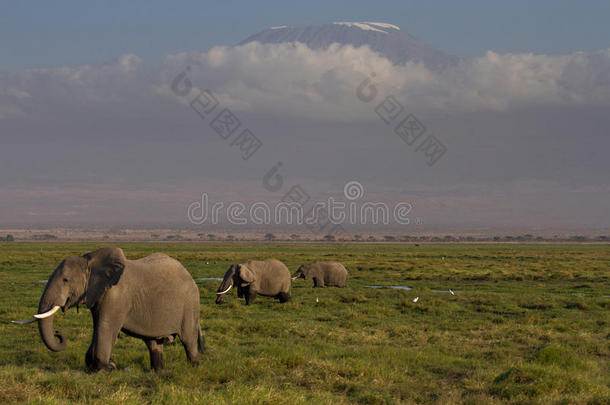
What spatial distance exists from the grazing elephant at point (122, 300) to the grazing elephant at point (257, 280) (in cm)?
1269

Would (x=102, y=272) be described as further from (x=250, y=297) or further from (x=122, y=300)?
(x=250, y=297)

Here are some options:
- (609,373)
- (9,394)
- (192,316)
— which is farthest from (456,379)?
(9,394)

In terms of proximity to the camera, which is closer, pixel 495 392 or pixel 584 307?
pixel 495 392

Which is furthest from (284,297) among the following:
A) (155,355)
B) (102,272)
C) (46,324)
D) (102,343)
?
(46,324)

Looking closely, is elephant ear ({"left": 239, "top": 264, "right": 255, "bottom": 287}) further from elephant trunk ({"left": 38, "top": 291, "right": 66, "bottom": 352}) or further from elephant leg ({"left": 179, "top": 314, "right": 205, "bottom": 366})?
elephant trunk ({"left": 38, "top": 291, "right": 66, "bottom": 352})

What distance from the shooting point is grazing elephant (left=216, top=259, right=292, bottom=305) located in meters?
25.6

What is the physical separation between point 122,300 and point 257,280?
1491 cm

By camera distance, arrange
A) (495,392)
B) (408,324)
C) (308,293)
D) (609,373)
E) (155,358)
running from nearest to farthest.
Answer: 1. (495,392)
2. (155,358)
3. (609,373)
4. (408,324)
5. (308,293)

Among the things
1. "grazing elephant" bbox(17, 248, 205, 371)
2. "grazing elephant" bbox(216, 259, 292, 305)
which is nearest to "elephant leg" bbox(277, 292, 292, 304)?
"grazing elephant" bbox(216, 259, 292, 305)

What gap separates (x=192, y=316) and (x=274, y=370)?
1793 mm

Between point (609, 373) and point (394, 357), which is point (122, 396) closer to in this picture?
point (394, 357)

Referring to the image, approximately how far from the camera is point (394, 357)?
13.9m

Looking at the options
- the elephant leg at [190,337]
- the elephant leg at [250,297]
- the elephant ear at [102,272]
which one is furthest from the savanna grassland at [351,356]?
the elephant ear at [102,272]

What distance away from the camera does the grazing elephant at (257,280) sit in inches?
1006
